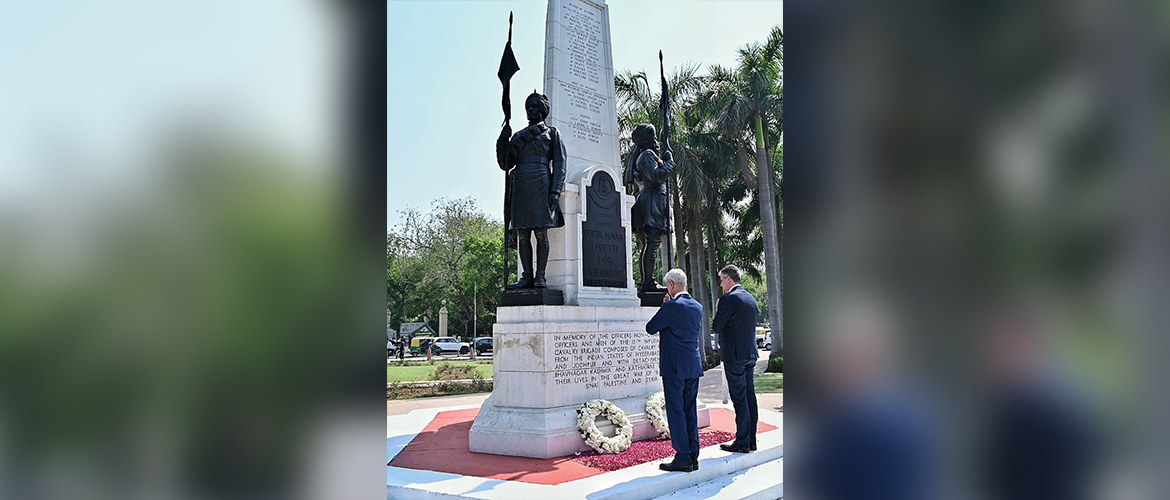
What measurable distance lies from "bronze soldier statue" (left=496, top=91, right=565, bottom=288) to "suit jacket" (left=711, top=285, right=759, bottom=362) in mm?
2322

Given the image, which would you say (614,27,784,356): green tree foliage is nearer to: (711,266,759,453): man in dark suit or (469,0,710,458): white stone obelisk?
(469,0,710,458): white stone obelisk

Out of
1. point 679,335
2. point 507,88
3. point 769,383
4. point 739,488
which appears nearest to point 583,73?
point 507,88

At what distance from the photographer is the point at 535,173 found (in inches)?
341

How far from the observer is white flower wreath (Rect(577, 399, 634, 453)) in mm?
7949

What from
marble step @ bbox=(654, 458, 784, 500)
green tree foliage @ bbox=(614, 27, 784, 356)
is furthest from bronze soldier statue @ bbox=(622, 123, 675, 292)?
green tree foliage @ bbox=(614, 27, 784, 356)

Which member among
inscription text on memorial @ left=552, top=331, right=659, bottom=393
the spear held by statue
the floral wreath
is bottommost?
the floral wreath

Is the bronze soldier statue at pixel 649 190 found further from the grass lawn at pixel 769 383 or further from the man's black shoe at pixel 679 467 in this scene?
the grass lawn at pixel 769 383

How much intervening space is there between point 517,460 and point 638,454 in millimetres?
1289
